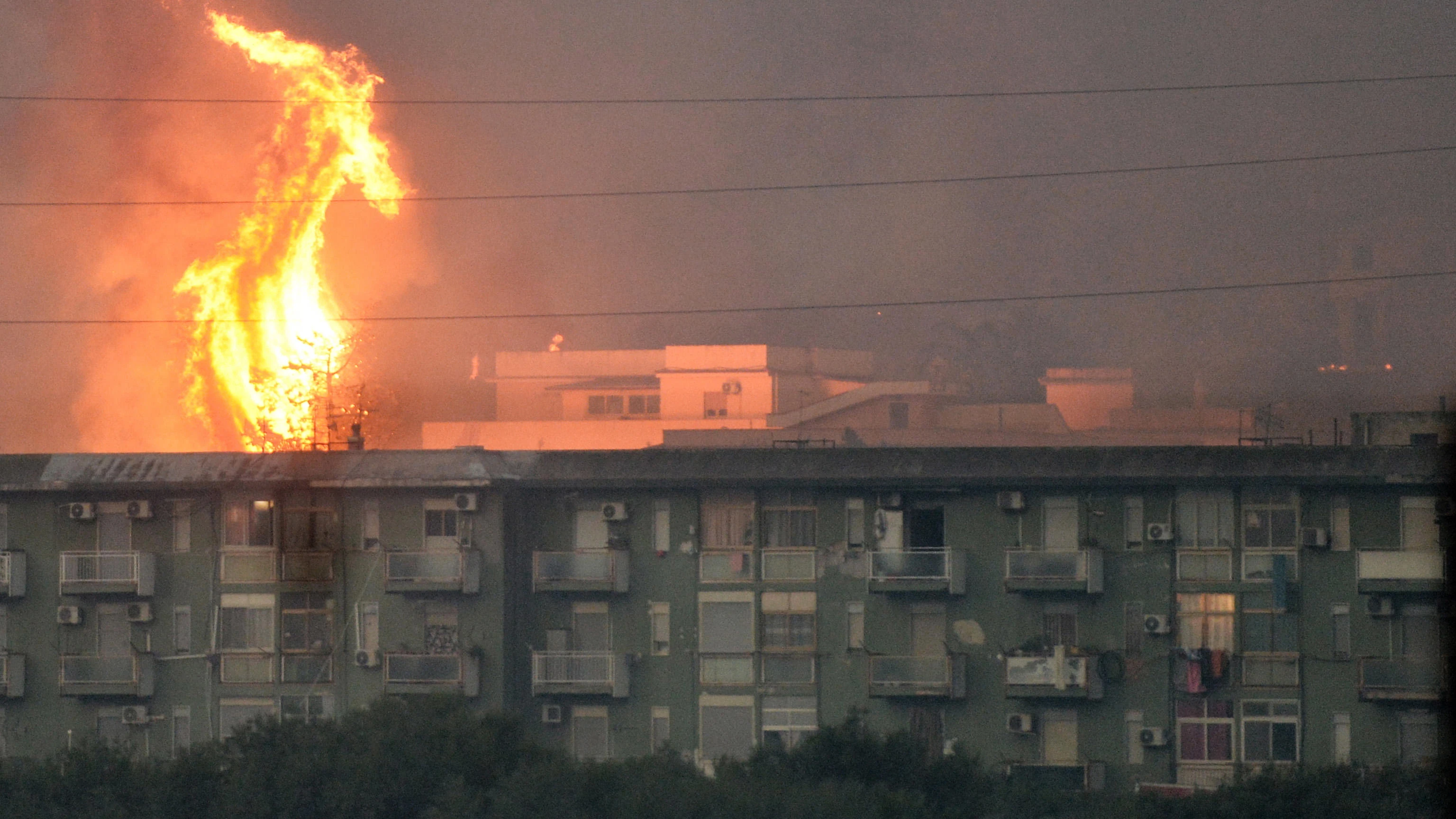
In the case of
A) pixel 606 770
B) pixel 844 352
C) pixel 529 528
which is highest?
pixel 844 352

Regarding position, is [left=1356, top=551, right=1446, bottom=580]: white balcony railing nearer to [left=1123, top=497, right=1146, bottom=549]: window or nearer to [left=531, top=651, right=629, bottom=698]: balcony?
[left=1123, top=497, right=1146, bottom=549]: window

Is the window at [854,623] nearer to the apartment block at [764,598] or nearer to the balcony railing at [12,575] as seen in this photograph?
the apartment block at [764,598]

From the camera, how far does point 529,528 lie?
46812 millimetres

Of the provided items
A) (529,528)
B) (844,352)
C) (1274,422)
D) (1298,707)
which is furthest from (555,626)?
(844,352)

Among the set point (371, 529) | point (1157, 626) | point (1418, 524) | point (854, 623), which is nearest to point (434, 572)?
point (371, 529)

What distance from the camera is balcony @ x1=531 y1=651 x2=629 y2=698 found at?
4528cm

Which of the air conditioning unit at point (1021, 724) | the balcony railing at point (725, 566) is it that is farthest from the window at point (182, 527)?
the air conditioning unit at point (1021, 724)

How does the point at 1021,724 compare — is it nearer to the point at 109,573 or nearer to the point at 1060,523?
the point at 1060,523

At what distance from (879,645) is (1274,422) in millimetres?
36669


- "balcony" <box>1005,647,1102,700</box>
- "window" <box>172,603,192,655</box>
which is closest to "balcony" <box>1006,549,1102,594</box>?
"balcony" <box>1005,647,1102,700</box>

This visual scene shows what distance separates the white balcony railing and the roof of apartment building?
148cm

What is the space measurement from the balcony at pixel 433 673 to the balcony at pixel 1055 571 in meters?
11.6

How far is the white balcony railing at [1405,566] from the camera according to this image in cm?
4269

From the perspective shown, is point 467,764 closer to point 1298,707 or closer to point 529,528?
point 529,528
